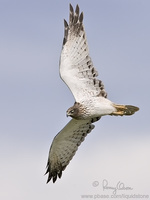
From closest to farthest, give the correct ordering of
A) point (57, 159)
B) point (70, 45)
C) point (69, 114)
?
point (69, 114) → point (70, 45) → point (57, 159)

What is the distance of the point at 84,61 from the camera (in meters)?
14.4

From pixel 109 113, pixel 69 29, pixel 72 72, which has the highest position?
pixel 69 29

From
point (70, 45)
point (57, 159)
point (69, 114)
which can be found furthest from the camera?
point (57, 159)

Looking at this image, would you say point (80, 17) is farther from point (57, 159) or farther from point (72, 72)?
point (57, 159)

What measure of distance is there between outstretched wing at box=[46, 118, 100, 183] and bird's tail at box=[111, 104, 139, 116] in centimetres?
80

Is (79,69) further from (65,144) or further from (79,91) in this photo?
(65,144)

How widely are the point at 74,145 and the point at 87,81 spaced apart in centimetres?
201

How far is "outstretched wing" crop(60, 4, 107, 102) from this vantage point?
561 inches

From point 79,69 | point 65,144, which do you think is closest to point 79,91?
point 79,69

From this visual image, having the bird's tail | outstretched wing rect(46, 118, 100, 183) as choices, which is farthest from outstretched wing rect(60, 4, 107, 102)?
outstretched wing rect(46, 118, 100, 183)

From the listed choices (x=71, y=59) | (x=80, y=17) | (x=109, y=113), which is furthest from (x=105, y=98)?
(x=80, y=17)

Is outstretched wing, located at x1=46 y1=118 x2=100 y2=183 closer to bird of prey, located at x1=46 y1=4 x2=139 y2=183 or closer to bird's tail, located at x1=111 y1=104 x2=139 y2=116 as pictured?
bird of prey, located at x1=46 y1=4 x2=139 y2=183

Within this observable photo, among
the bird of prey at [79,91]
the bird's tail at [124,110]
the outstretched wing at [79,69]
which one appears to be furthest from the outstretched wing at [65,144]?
the outstretched wing at [79,69]

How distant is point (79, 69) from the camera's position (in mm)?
14383
